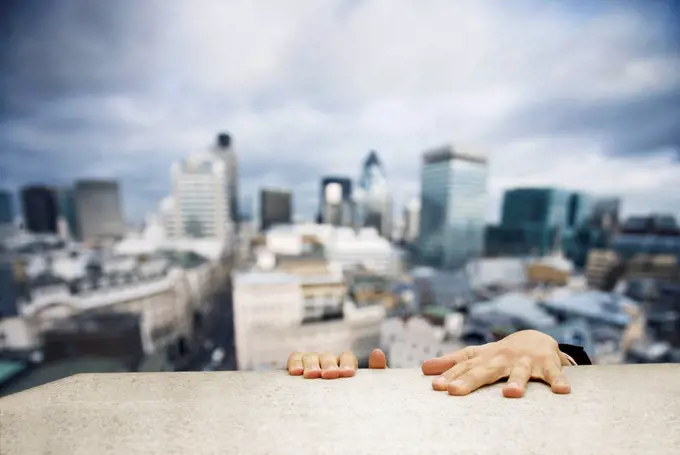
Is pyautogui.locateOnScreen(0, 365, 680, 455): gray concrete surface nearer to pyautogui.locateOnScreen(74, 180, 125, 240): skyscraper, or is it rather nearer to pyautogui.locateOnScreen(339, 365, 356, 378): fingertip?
pyautogui.locateOnScreen(339, 365, 356, 378): fingertip

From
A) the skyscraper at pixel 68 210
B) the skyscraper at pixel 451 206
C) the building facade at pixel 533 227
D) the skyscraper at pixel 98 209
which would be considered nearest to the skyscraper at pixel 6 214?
the skyscraper at pixel 98 209

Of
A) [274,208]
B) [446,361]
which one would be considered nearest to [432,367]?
[446,361]

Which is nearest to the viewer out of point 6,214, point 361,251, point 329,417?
point 329,417

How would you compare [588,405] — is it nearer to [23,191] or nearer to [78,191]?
[78,191]

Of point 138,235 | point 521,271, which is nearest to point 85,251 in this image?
point 138,235

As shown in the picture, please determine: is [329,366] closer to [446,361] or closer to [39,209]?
[446,361]

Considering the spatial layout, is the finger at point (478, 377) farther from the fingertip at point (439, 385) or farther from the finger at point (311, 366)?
the finger at point (311, 366)

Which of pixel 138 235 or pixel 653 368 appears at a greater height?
pixel 653 368
